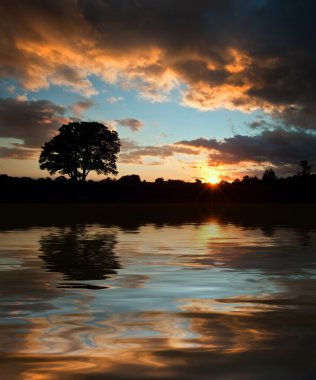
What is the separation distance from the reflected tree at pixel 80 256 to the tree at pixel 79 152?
7070 cm

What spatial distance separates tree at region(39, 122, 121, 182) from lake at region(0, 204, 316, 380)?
76.6m

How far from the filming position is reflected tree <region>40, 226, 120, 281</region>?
11.5 m

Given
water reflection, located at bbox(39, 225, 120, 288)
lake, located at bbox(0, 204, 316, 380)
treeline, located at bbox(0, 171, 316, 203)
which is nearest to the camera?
lake, located at bbox(0, 204, 316, 380)

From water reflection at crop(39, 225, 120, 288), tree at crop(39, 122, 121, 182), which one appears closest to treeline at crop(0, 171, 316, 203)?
tree at crop(39, 122, 121, 182)

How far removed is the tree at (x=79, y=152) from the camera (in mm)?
90688

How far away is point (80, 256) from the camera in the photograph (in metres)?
14.6

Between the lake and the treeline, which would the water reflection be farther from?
the treeline

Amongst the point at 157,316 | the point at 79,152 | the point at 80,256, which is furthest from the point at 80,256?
the point at 79,152

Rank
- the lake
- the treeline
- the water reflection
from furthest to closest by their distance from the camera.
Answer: the treeline
the water reflection
the lake

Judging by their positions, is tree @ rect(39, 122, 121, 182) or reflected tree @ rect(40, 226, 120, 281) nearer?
reflected tree @ rect(40, 226, 120, 281)

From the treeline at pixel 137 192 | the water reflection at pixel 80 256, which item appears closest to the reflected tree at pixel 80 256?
the water reflection at pixel 80 256

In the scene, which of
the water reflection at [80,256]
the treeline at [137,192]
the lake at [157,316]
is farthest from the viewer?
the treeline at [137,192]

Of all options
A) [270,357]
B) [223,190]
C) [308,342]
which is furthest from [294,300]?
[223,190]

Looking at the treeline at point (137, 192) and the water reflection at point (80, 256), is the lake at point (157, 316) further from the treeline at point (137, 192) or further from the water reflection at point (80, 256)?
the treeline at point (137, 192)
